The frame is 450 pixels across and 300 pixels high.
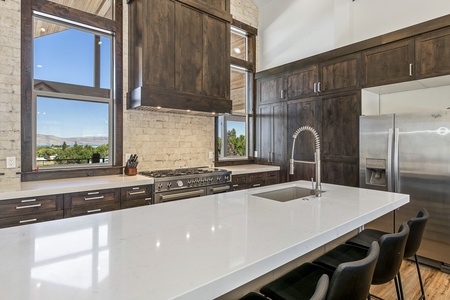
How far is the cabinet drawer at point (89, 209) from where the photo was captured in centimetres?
256

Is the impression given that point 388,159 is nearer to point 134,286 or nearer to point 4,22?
point 134,286

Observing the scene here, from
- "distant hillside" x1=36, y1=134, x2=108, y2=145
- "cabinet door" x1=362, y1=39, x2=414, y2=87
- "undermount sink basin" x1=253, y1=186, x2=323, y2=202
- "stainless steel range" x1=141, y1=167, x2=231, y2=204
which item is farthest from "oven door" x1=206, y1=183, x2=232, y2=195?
"cabinet door" x1=362, y1=39, x2=414, y2=87

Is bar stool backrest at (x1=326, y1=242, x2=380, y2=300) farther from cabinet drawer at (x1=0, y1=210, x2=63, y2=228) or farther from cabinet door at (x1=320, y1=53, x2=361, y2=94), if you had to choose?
cabinet door at (x1=320, y1=53, x2=361, y2=94)

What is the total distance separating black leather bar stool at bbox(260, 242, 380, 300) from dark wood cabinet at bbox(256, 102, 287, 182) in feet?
10.5

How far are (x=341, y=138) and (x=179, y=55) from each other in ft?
8.47

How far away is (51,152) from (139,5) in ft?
7.09

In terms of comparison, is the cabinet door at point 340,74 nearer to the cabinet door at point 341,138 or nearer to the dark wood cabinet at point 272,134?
the cabinet door at point 341,138

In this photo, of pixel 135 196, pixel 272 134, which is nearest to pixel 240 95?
pixel 272 134

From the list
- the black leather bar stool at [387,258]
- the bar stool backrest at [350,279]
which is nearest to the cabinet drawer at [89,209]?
the black leather bar stool at [387,258]

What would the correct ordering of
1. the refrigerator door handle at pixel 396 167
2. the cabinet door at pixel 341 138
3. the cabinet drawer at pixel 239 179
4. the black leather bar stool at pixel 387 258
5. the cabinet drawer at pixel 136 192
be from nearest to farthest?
the black leather bar stool at pixel 387 258 < the cabinet drawer at pixel 136 192 < the refrigerator door handle at pixel 396 167 < the cabinet door at pixel 341 138 < the cabinet drawer at pixel 239 179

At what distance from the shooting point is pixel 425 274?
2762mm

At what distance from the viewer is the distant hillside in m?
3.14

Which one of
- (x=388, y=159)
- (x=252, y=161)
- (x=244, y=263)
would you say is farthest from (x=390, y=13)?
(x=244, y=263)

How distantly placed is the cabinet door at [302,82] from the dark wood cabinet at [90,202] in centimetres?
313
